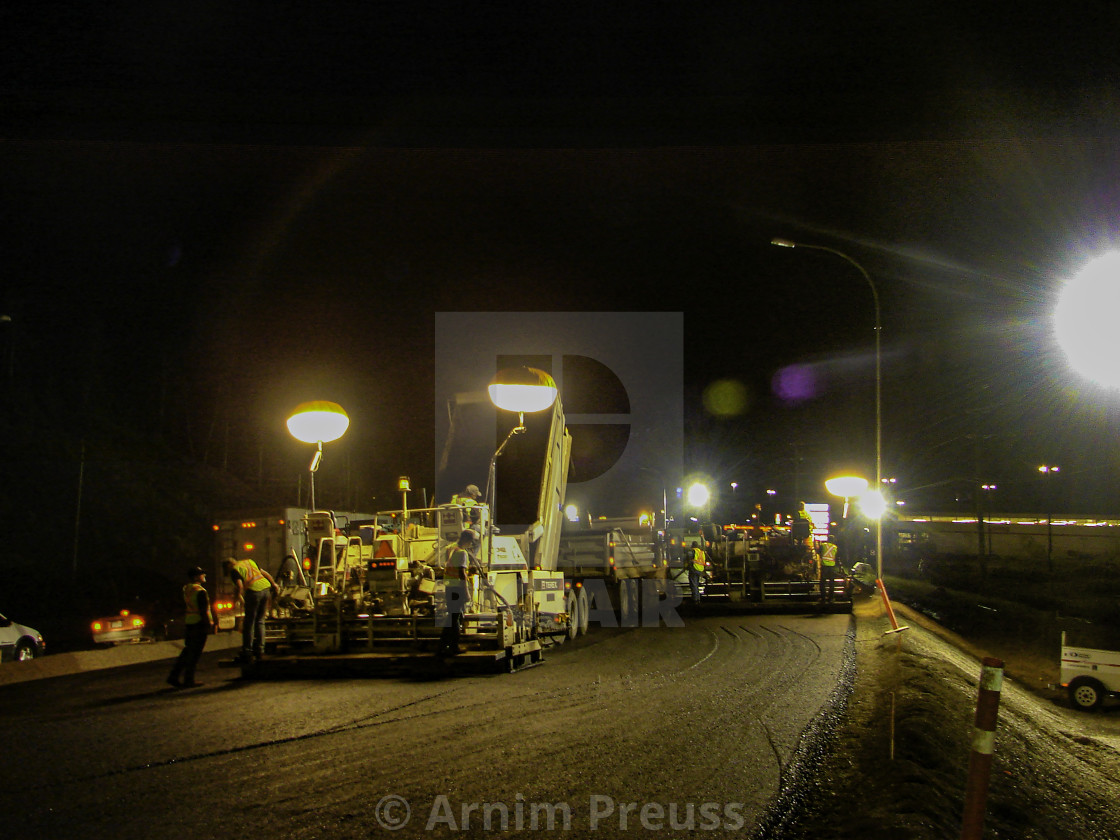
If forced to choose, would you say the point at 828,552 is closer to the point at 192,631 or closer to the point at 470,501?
the point at 470,501

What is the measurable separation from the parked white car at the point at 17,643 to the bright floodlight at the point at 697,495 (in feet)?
55.1

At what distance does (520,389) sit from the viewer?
1111 centimetres

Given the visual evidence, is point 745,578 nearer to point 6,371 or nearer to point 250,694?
point 250,694

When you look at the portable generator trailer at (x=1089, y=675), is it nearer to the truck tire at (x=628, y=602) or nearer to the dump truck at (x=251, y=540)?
the truck tire at (x=628, y=602)

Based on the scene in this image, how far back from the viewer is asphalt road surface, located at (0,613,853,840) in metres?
4.87

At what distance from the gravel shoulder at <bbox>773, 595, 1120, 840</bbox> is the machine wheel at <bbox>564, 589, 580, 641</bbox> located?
17.7 ft

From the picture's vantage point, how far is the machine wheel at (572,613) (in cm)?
1450

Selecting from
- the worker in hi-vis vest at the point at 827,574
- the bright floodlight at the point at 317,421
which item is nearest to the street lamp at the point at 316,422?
the bright floodlight at the point at 317,421

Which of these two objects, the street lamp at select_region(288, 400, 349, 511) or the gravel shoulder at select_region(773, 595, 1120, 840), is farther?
the street lamp at select_region(288, 400, 349, 511)

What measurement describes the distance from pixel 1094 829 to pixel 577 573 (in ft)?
36.0

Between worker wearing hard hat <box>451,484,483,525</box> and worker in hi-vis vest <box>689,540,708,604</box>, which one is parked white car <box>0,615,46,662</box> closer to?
worker wearing hard hat <box>451,484,483,525</box>

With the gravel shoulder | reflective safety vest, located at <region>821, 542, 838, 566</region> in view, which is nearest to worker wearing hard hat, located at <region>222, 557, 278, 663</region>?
the gravel shoulder

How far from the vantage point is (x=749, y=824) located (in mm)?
4684

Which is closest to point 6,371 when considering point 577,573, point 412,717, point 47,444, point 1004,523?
point 47,444
